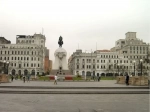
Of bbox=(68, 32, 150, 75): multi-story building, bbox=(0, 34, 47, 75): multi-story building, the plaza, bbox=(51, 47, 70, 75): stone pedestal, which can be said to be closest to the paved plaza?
the plaza

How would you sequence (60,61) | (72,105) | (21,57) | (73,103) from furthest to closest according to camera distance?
(21,57) → (60,61) → (73,103) → (72,105)

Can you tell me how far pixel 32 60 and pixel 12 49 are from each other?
11382mm

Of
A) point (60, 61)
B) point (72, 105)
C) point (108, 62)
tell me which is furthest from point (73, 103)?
point (108, 62)

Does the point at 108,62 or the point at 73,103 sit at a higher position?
the point at 108,62

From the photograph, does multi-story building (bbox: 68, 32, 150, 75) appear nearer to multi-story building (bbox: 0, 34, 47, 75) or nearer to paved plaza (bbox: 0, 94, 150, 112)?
multi-story building (bbox: 0, 34, 47, 75)

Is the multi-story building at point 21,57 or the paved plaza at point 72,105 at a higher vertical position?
the multi-story building at point 21,57

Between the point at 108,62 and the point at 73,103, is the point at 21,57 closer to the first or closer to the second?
the point at 108,62

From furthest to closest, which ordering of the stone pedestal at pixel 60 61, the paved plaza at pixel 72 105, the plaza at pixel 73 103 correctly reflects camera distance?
the stone pedestal at pixel 60 61 → the plaza at pixel 73 103 → the paved plaza at pixel 72 105

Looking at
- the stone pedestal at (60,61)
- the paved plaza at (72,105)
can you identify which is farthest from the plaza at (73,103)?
the stone pedestal at (60,61)

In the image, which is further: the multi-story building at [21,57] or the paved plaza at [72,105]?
the multi-story building at [21,57]

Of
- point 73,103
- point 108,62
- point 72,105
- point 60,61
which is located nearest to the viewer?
point 72,105

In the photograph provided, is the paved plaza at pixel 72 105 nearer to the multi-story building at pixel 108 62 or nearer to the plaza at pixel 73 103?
the plaza at pixel 73 103

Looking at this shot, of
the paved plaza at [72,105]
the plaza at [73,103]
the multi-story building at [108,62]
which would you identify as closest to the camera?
the paved plaza at [72,105]

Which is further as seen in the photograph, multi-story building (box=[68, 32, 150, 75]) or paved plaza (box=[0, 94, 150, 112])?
multi-story building (box=[68, 32, 150, 75])
